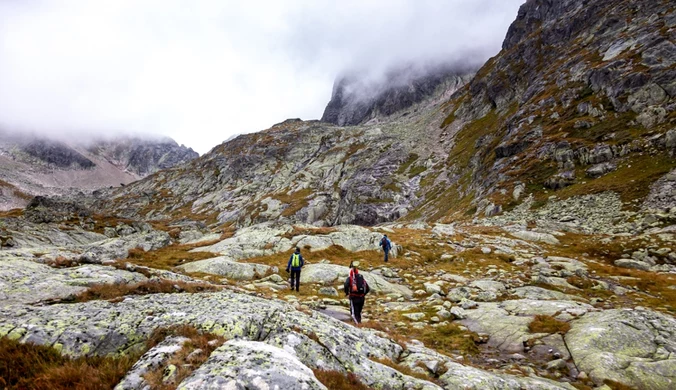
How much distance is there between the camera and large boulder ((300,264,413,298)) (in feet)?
70.9

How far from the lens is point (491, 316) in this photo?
608 inches

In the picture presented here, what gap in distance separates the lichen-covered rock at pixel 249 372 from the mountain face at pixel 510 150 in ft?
130

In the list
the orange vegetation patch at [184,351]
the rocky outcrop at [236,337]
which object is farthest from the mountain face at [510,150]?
the orange vegetation patch at [184,351]

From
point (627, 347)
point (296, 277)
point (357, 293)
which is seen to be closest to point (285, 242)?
point (296, 277)

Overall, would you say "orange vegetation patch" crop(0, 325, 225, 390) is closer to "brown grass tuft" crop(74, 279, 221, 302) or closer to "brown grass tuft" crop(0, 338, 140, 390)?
"brown grass tuft" crop(0, 338, 140, 390)

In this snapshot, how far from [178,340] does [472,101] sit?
133 metres

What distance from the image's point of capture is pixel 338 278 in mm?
23703

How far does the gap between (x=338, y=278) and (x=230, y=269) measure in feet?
27.7

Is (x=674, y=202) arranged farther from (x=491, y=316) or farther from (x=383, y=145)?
(x=383, y=145)

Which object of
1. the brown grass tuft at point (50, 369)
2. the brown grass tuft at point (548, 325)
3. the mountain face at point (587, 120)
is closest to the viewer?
the brown grass tuft at point (50, 369)

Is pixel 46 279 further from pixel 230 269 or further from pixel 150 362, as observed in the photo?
pixel 230 269

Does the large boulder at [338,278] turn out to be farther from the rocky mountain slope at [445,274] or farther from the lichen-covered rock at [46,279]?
the lichen-covered rock at [46,279]

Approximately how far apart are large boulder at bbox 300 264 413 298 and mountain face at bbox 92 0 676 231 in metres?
27.5

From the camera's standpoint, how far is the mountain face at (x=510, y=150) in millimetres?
47281
